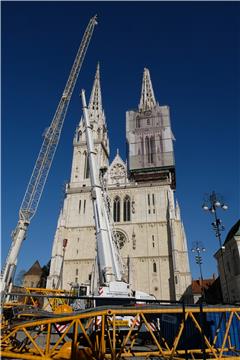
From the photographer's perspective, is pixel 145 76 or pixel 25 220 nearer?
pixel 25 220

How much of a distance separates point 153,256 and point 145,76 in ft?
162

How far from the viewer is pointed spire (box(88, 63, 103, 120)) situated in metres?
57.3

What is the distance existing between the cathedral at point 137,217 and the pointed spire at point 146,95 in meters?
6.34

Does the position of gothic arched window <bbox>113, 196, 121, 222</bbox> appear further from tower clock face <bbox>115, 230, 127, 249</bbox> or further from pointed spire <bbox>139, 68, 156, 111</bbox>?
pointed spire <bbox>139, 68, 156, 111</bbox>

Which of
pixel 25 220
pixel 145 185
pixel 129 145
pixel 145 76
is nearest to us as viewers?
pixel 25 220

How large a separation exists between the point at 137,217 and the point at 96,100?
34.1 m

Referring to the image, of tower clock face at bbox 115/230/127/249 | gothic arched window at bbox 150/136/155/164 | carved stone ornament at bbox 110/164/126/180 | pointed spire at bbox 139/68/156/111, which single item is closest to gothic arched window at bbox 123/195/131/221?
tower clock face at bbox 115/230/127/249

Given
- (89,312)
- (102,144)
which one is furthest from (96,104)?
(89,312)

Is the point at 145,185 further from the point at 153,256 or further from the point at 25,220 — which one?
the point at 25,220

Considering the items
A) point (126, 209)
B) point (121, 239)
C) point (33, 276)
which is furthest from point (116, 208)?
point (33, 276)

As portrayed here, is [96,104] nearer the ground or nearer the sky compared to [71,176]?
nearer the sky

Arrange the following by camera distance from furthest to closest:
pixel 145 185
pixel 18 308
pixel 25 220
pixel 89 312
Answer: pixel 145 185 → pixel 25 220 → pixel 18 308 → pixel 89 312

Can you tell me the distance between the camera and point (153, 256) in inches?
1481

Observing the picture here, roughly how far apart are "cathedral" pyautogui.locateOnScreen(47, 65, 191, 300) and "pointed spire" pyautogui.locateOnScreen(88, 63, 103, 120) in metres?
5.64
